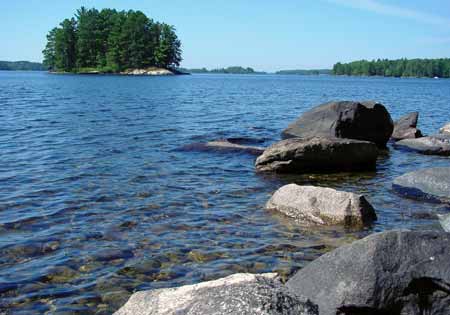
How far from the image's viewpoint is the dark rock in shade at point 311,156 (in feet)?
46.4

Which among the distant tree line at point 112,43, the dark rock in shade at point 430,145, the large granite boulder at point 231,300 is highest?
the distant tree line at point 112,43

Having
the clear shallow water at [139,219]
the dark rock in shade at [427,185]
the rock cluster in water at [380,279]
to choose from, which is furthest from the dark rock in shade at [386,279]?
the dark rock in shade at [427,185]

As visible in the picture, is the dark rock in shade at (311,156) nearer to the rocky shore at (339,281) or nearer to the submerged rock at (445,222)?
the rocky shore at (339,281)

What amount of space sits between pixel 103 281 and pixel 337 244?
12.7ft

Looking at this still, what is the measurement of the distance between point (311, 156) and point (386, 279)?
8.78 metres

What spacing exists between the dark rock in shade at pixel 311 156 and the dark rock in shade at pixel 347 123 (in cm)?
293

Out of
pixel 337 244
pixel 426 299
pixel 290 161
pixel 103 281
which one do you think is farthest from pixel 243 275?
pixel 290 161

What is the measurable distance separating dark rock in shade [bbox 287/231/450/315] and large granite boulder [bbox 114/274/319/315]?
1.32 meters

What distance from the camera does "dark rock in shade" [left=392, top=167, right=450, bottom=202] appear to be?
11617 mm

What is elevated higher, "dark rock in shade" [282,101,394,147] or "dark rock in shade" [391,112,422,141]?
"dark rock in shade" [282,101,394,147]

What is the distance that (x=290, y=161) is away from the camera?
1413cm

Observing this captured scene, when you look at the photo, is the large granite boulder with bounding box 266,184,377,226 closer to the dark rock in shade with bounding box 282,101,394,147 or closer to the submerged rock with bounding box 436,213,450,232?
the submerged rock with bounding box 436,213,450,232

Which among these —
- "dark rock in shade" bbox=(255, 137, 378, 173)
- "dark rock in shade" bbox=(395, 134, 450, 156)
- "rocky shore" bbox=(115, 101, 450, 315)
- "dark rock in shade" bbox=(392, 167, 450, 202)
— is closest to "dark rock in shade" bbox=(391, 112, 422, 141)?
"dark rock in shade" bbox=(395, 134, 450, 156)

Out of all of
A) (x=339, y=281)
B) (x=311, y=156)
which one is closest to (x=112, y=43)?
(x=311, y=156)
